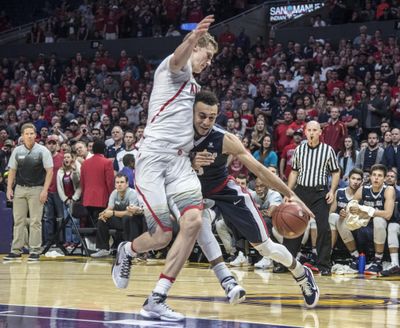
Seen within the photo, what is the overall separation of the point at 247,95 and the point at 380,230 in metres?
7.30

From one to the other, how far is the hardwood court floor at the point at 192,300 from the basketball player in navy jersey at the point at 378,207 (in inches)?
22.0

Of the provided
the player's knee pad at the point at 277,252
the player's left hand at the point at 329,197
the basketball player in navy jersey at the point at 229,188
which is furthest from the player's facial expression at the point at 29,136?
the player's knee pad at the point at 277,252

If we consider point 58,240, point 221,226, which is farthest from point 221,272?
point 58,240

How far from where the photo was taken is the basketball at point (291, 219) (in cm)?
725

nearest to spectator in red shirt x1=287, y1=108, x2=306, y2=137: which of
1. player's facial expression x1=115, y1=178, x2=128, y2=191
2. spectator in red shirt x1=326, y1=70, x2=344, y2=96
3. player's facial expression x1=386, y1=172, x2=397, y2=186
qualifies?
spectator in red shirt x1=326, y1=70, x2=344, y2=96

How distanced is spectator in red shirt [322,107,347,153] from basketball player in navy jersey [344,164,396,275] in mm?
2751

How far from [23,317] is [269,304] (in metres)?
2.28

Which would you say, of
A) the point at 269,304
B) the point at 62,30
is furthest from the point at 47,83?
the point at 269,304

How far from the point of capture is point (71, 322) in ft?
19.9

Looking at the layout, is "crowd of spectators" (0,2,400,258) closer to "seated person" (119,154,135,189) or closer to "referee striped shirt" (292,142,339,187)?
"seated person" (119,154,135,189)

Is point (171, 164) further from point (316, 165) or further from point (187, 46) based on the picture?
point (316, 165)

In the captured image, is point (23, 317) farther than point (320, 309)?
No

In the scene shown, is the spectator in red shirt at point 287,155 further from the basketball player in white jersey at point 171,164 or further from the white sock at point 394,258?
the basketball player in white jersey at point 171,164

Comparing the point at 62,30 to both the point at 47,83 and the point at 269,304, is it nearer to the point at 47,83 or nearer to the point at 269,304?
the point at 47,83
